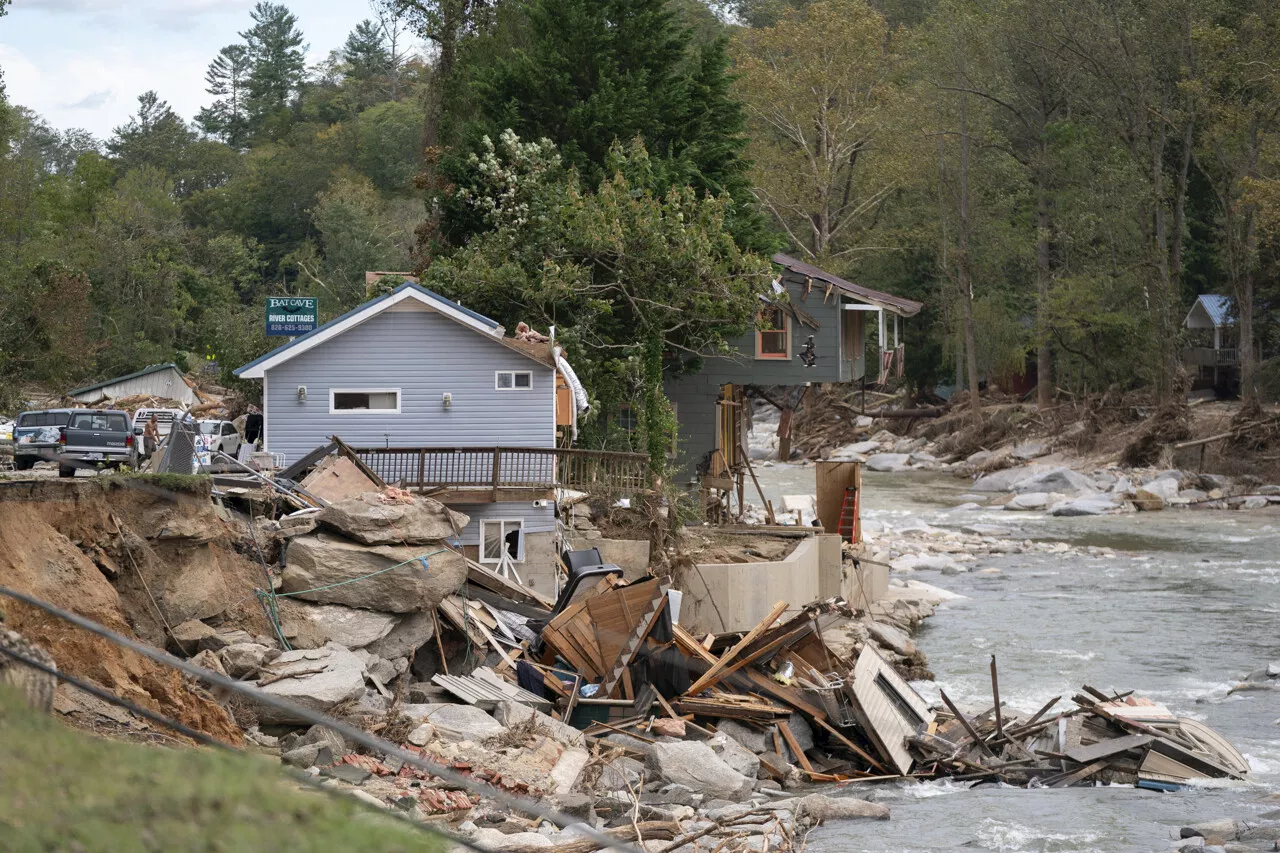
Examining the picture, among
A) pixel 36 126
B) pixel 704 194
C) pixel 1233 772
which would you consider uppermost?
pixel 36 126

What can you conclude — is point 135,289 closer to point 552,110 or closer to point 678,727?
point 552,110

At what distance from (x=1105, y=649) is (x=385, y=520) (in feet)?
44.8

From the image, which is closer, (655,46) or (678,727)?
(678,727)

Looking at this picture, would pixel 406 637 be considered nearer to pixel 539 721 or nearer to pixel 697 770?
pixel 539 721

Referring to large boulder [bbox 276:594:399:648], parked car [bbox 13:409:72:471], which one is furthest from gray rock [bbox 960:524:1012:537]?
large boulder [bbox 276:594:399:648]

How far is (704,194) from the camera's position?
36.3 m

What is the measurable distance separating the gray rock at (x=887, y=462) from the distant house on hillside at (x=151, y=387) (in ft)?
97.8

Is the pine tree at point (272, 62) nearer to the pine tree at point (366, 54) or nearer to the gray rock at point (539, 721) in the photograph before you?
the pine tree at point (366, 54)

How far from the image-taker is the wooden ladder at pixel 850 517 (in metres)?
32.5

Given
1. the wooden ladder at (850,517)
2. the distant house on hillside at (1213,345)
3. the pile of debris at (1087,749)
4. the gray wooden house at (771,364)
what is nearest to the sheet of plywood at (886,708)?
the pile of debris at (1087,749)

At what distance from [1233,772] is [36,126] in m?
133

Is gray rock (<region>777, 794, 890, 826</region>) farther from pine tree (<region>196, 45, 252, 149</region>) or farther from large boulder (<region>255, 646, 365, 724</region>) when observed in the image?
pine tree (<region>196, 45, 252, 149</region>)

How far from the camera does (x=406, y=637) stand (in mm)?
17031

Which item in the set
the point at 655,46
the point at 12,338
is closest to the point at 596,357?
the point at 655,46
